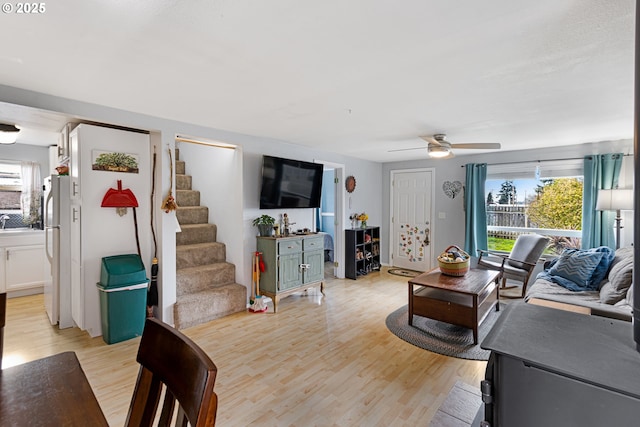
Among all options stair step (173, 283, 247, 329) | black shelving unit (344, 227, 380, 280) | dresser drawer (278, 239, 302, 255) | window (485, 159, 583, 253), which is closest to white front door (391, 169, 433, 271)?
black shelving unit (344, 227, 380, 280)

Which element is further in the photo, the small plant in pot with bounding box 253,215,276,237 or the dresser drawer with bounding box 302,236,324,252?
the dresser drawer with bounding box 302,236,324,252

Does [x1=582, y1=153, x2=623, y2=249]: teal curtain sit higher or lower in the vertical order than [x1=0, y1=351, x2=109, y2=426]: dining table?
higher

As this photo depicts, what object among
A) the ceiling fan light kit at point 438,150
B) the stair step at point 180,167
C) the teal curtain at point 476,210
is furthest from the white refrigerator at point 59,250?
the teal curtain at point 476,210

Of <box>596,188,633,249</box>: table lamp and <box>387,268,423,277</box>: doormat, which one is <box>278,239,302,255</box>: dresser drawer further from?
<box>596,188,633,249</box>: table lamp

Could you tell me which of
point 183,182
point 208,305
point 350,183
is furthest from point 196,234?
point 350,183

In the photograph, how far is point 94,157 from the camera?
296 cm

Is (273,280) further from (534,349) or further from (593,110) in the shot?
(593,110)

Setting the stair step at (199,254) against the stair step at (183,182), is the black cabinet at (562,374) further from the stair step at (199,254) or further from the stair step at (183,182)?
the stair step at (183,182)

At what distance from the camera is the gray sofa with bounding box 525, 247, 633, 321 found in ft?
7.54

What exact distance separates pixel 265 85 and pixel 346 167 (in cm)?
345

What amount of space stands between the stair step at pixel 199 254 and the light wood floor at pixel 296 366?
2.79 ft

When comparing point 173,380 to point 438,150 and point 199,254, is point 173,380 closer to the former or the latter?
point 199,254

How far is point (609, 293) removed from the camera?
2785 millimetres

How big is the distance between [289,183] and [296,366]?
7.98 ft
